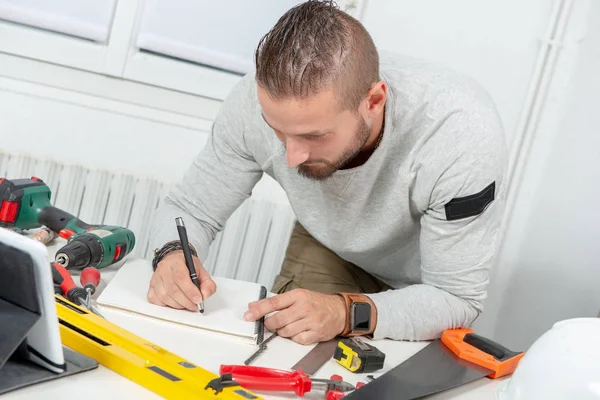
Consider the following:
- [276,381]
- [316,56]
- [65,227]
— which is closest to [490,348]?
[276,381]

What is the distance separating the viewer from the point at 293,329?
1.26 metres

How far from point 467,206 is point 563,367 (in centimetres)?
56

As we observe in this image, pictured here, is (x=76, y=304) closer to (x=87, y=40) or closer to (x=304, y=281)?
(x=304, y=281)

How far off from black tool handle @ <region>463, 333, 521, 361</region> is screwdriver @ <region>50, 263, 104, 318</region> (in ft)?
2.16

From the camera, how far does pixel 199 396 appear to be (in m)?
0.95

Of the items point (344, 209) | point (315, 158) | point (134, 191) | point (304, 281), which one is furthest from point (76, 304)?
point (134, 191)

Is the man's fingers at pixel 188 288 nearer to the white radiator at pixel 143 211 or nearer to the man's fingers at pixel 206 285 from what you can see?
the man's fingers at pixel 206 285

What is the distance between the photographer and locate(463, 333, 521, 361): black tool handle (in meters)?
1.32

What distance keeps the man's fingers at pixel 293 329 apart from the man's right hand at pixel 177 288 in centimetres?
14

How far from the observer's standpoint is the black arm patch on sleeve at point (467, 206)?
139cm

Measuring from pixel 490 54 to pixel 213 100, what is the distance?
2.87ft

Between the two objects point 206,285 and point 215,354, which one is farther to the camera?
point 206,285

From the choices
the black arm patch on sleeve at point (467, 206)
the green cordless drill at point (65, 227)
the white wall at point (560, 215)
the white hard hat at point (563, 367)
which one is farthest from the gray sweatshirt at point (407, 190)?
the white wall at point (560, 215)

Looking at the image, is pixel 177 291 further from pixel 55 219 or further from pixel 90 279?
pixel 55 219
